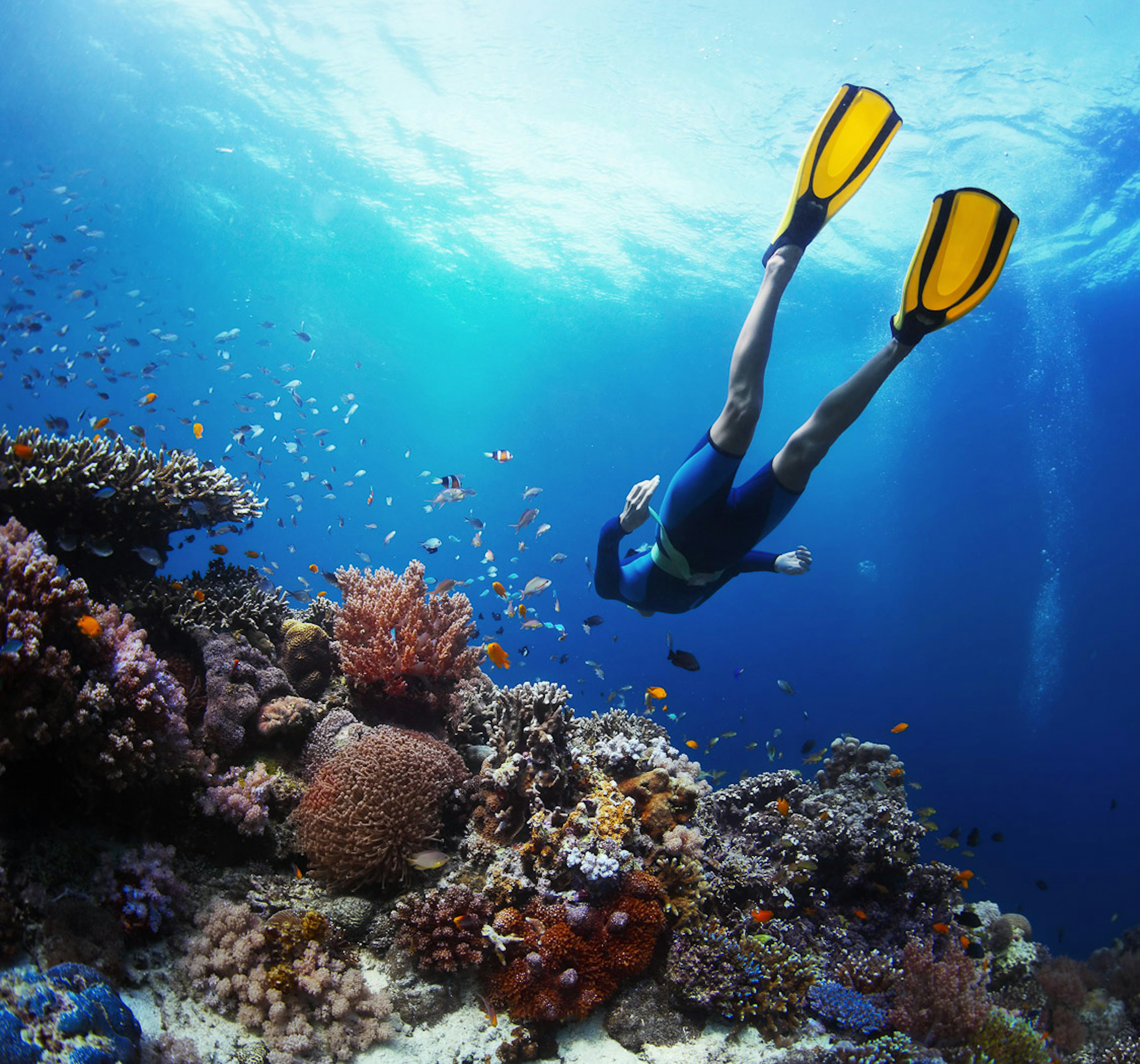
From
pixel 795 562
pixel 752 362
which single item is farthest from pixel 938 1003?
pixel 752 362

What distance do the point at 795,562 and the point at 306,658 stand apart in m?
4.96

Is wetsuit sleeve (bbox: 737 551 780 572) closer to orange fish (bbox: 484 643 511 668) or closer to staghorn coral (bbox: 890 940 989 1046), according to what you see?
orange fish (bbox: 484 643 511 668)

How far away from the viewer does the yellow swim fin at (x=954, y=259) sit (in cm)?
355

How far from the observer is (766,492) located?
14.4 feet

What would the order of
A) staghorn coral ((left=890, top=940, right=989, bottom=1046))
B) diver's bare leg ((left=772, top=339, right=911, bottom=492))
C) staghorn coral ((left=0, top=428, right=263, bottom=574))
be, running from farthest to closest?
staghorn coral ((left=0, top=428, right=263, bottom=574)) → staghorn coral ((left=890, top=940, right=989, bottom=1046)) → diver's bare leg ((left=772, top=339, right=911, bottom=492))

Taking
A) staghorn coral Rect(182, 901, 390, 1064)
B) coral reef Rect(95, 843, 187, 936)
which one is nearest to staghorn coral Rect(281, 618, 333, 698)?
coral reef Rect(95, 843, 187, 936)

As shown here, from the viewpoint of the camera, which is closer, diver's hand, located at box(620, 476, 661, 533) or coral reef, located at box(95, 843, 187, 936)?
coral reef, located at box(95, 843, 187, 936)

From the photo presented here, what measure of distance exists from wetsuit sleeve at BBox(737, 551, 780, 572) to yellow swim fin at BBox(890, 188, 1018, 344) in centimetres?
246

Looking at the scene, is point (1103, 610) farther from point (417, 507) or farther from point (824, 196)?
point (417, 507)

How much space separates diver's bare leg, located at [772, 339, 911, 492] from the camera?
146 inches

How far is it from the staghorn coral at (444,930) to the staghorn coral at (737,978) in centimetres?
141

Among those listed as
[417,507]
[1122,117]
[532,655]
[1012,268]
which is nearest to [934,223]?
[1122,117]

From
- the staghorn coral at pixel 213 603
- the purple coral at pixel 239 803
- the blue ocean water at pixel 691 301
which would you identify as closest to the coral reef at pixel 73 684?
the purple coral at pixel 239 803

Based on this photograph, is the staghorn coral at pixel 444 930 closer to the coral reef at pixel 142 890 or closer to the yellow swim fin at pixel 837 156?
the coral reef at pixel 142 890
